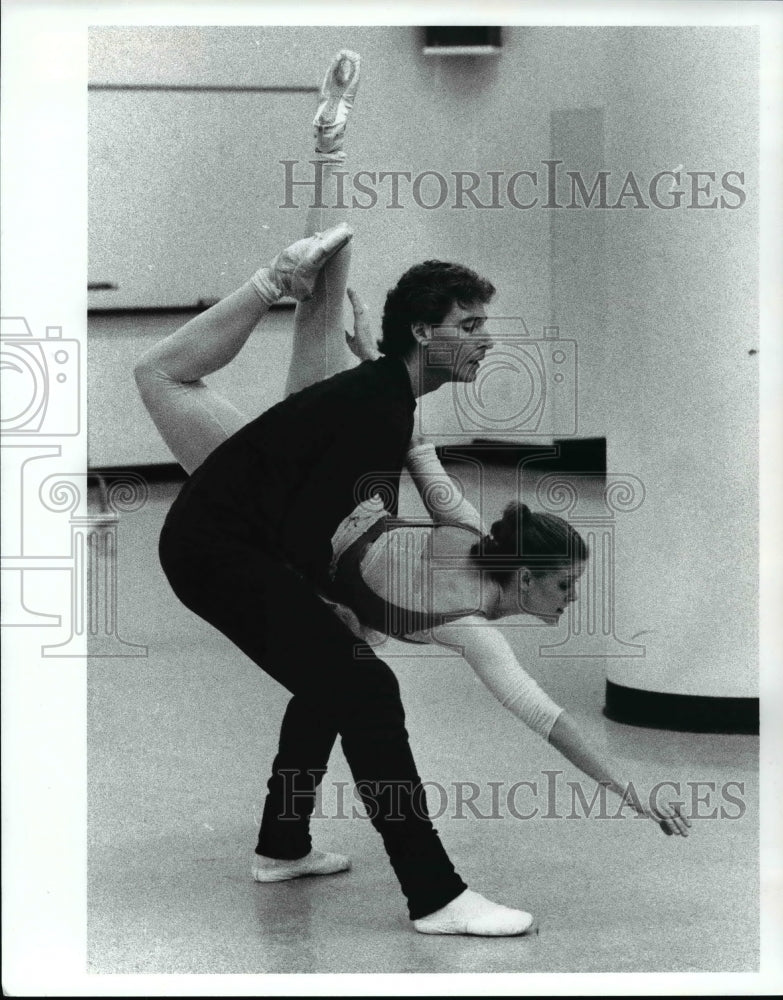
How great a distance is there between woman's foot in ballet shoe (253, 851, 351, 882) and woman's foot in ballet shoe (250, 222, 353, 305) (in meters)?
1.53

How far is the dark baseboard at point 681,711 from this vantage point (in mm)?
4488

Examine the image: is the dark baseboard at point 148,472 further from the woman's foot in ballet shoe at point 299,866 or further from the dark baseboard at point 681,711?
the dark baseboard at point 681,711

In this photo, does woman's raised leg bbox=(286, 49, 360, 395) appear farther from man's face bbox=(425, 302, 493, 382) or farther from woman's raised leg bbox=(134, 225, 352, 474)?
man's face bbox=(425, 302, 493, 382)

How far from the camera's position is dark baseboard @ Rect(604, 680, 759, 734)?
14.7ft

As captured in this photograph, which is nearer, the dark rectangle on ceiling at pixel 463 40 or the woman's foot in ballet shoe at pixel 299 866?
→ the dark rectangle on ceiling at pixel 463 40

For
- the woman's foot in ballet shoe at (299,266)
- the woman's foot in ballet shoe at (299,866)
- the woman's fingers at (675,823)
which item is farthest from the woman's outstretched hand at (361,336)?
the woman's fingers at (675,823)

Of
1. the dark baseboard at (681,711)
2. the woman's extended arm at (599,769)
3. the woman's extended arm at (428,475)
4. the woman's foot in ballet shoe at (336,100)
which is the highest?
the woman's foot in ballet shoe at (336,100)

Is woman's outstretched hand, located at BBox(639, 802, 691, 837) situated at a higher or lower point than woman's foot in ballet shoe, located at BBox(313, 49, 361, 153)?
lower

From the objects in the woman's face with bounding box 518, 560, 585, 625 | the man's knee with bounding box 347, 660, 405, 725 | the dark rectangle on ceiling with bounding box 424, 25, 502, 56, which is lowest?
the man's knee with bounding box 347, 660, 405, 725

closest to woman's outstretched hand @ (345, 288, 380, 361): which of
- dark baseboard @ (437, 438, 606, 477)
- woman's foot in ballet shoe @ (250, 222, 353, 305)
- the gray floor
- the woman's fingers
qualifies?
woman's foot in ballet shoe @ (250, 222, 353, 305)

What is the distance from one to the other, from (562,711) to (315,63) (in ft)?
6.16

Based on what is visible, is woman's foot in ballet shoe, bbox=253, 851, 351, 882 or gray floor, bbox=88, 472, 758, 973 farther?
woman's foot in ballet shoe, bbox=253, 851, 351, 882

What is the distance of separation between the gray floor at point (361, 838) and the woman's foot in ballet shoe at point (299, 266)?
634mm

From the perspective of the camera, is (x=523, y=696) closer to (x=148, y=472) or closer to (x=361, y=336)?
(x=361, y=336)
